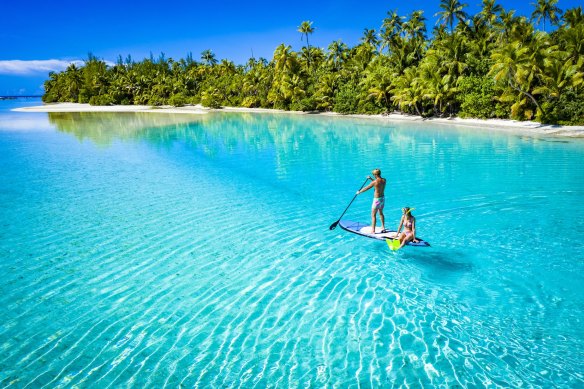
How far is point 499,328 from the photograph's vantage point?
7387 mm

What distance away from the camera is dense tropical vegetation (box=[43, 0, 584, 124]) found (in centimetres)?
3725

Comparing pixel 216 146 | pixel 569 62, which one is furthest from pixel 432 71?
pixel 216 146

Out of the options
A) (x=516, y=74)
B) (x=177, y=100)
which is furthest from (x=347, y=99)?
(x=177, y=100)

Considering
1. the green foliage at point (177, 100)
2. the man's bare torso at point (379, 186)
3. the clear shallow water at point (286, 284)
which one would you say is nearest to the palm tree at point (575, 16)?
the clear shallow water at point (286, 284)

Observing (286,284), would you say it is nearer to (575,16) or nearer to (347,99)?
(575,16)

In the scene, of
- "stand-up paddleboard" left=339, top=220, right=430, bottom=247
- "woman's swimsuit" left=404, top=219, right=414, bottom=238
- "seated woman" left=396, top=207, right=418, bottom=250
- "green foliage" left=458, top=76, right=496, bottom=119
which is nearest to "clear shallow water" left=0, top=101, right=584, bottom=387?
"stand-up paddleboard" left=339, top=220, right=430, bottom=247

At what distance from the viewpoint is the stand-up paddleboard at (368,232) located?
10297 millimetres

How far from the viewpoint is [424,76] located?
49594mm

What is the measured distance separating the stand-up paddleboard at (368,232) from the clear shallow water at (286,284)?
361mm

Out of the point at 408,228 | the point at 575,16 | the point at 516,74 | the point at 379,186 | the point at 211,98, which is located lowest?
the point at 408,228

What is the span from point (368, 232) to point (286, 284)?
353 cm

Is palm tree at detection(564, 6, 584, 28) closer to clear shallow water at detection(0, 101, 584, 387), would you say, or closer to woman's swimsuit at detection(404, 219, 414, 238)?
clear shallow water at detection(0, 101, 584, 387)

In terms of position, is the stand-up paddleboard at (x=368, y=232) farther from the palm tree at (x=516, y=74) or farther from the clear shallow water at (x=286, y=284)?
the palm tree at (x=516, y=74)

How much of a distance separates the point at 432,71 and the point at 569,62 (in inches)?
612
